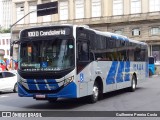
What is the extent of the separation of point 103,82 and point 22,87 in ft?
12.3

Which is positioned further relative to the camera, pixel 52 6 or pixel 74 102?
pixel 52 6

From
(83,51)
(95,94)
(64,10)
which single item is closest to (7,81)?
(95,94)

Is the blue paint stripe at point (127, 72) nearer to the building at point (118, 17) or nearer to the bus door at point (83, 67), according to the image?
the bus door at point (83, 67)

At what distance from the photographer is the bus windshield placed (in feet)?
42.4

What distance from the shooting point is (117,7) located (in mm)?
66812

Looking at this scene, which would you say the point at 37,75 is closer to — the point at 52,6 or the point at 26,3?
the point at 52,6

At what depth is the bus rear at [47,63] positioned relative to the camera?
12883mm

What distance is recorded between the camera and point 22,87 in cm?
1355

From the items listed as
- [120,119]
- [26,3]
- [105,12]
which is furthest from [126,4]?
[120,119]

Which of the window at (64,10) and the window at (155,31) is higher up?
the window at (64,10)

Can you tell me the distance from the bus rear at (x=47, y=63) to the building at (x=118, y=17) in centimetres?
5025

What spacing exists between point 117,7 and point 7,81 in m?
47.6

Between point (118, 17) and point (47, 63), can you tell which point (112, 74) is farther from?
point (118, 17)

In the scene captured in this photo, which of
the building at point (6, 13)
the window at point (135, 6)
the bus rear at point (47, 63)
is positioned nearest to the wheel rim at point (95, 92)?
the bus rear at point (47, 63)
